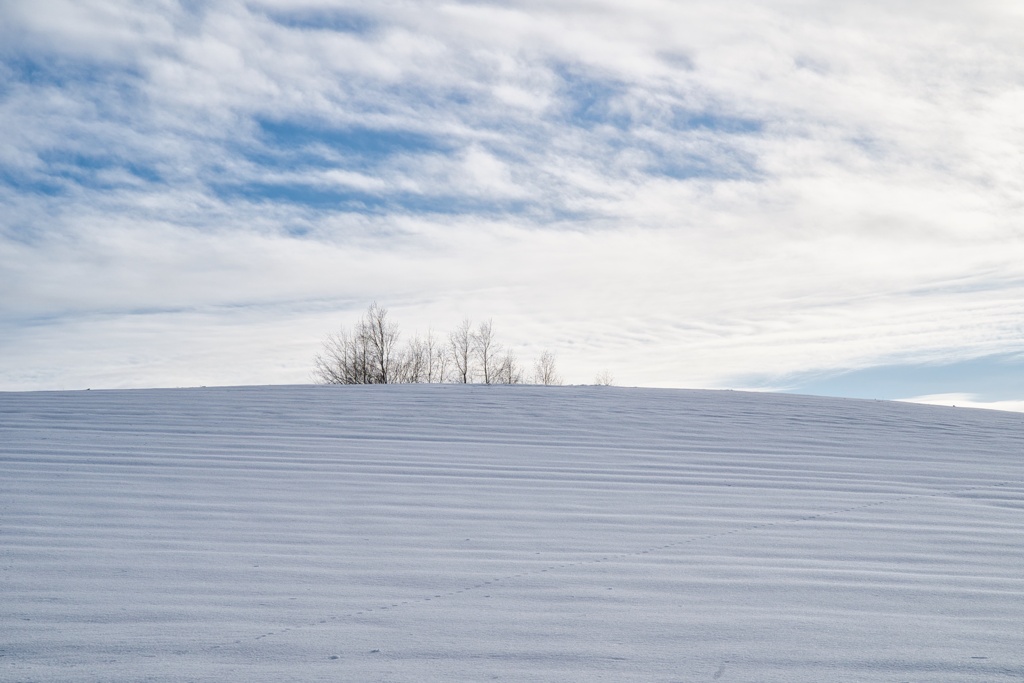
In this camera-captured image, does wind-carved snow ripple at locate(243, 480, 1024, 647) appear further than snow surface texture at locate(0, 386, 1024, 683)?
Yes

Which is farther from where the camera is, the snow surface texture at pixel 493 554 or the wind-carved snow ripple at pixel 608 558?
the wind-carved snow ripple at pixel 608 558

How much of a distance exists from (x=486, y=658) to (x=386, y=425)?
4.36 metres

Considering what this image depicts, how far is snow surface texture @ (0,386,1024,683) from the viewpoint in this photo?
2.30 meters

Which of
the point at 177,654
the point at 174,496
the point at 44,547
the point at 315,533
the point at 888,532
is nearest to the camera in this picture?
the point at 177,654

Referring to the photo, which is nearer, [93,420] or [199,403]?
[93,420]

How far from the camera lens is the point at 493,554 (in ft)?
10.7

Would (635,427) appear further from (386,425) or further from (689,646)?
(689,646)

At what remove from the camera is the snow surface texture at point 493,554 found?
2305 millimetres

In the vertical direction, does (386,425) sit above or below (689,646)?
above

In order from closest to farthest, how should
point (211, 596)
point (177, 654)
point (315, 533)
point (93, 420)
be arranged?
point (177, 654) → point (211, 596) → point (315, 533) → point (93, 420)

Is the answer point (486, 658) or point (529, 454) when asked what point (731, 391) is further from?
point (486, 658)

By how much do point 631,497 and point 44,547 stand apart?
2589 millimetres

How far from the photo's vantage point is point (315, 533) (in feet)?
11.4

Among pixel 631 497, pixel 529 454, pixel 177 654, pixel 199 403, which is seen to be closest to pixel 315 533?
pixel 177 654
